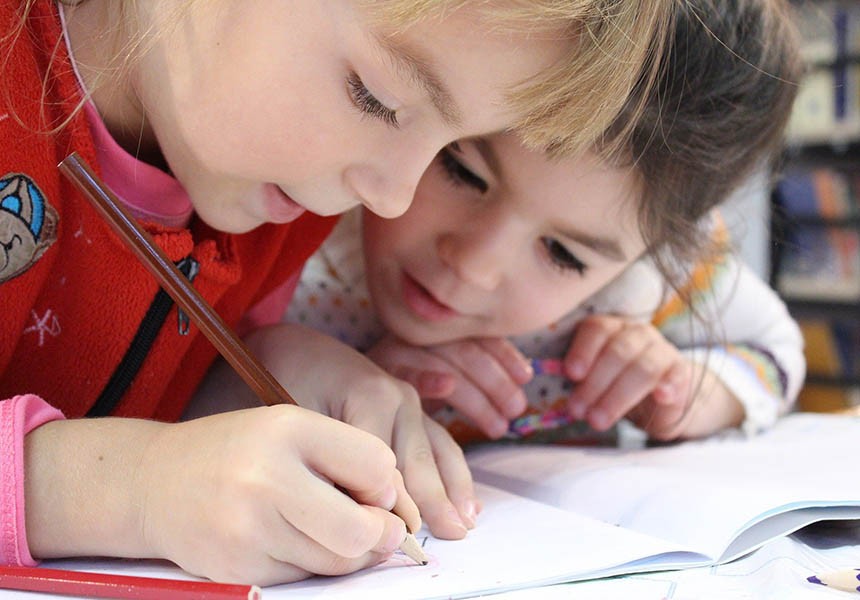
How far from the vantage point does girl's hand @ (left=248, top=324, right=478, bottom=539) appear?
532 millimetres

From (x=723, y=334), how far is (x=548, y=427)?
22cm

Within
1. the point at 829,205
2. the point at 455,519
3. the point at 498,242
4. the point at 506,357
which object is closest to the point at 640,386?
the point at 506,357

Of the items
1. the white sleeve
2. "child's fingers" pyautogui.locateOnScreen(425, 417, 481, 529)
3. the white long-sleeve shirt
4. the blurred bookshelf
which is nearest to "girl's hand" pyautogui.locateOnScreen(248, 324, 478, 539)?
"child's fingers" pyautogui.locateOnScreen(425, 417, 481, 529)

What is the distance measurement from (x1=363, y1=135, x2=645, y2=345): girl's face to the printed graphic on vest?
256 mm

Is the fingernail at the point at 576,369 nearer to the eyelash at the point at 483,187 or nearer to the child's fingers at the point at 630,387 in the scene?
the child's fingers at the point at 630,387

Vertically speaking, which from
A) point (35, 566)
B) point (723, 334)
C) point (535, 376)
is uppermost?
point (35, 566)

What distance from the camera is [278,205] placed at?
1.87 feet

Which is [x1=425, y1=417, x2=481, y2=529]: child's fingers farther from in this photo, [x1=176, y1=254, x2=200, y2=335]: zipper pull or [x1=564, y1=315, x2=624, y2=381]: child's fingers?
[x1=564, y1=315, x2=624, y2=381]: child's fingers

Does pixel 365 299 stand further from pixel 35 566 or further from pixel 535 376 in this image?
pixel 35 566

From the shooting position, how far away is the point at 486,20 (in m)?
0.45

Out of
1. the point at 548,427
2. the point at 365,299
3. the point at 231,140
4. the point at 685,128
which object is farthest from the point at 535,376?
the point at 231,140

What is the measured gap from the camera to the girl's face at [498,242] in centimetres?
64

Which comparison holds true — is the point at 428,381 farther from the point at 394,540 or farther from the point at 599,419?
the point at 394,540

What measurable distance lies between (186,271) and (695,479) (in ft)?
1.11
